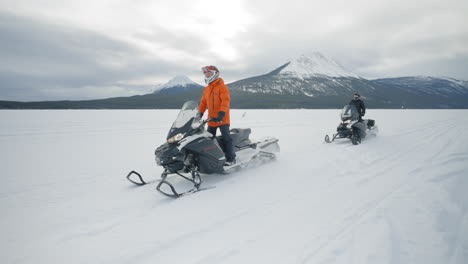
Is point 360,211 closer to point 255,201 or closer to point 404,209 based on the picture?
point 404,209

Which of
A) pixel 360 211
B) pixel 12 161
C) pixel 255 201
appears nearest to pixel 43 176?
pixel 12 161

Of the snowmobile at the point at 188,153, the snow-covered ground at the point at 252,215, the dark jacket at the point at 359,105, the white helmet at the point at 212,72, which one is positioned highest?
the white helmet at the point at 212,72

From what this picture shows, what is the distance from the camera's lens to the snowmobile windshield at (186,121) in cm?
398

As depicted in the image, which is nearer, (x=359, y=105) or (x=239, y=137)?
(x=239, y=137)

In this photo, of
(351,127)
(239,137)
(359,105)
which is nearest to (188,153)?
(239,137)

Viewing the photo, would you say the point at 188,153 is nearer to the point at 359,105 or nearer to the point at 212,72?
the point at 212,72

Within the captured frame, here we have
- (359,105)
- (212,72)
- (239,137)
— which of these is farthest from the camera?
(359,105)

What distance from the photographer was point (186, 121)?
409 cm

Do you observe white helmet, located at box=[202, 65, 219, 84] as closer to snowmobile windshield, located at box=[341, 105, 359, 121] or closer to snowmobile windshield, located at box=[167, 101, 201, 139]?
snowmobile windshield, located at box=[167, 101, 201, 139]

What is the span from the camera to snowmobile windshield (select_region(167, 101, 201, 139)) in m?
3.98

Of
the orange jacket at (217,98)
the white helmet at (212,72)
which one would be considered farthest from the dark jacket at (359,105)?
the white helmet at (212,72)

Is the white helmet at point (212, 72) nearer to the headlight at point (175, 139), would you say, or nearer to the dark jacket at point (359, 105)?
the headlight at point (175, 139)

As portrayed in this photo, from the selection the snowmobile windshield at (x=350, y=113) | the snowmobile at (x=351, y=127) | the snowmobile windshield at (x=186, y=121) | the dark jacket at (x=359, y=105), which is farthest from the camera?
the dark jacket at (x=359, y=105)

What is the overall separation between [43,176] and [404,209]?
21.3 feet
